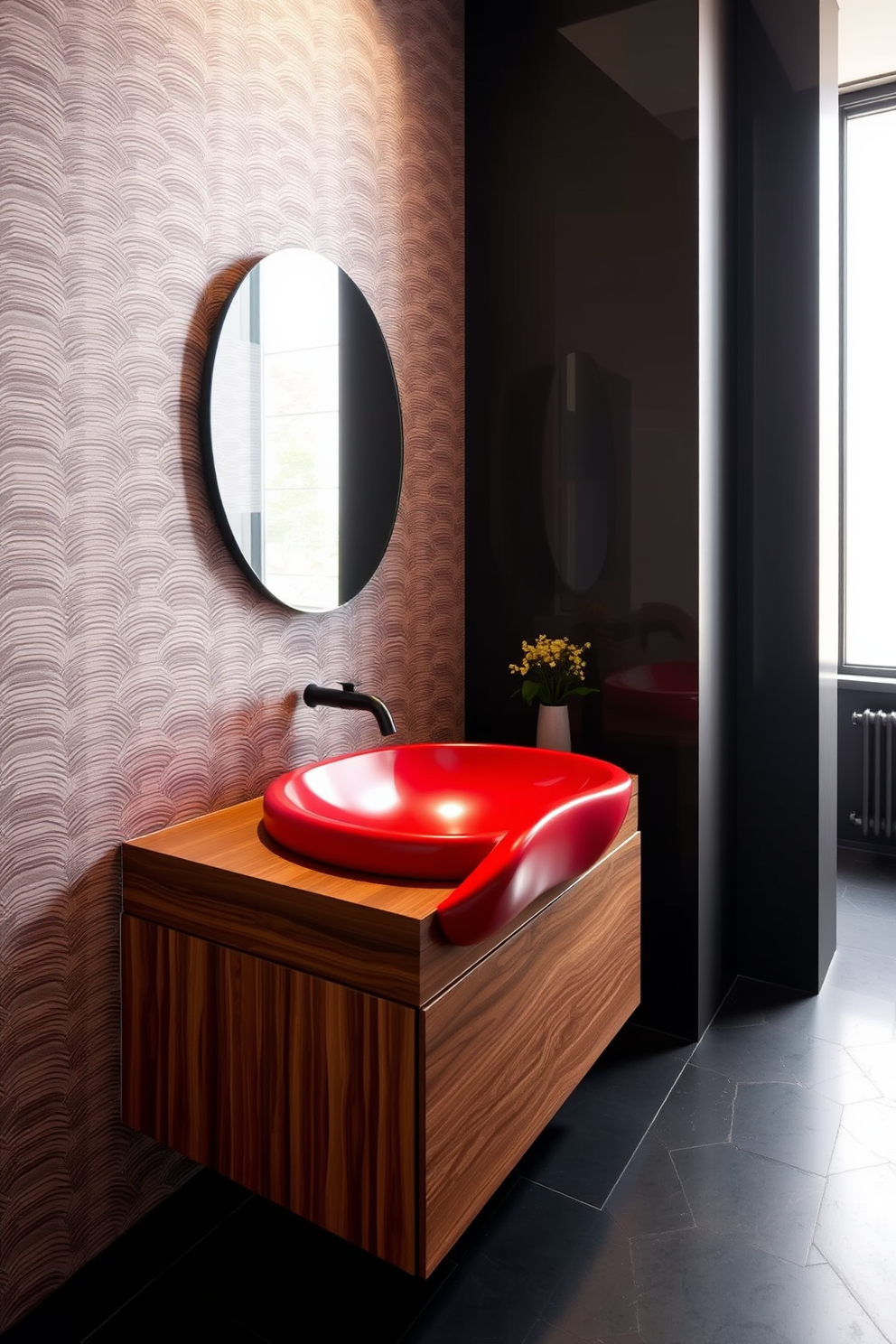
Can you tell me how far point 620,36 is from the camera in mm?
2080

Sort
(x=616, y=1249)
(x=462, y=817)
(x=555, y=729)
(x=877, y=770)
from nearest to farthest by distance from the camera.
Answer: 1. (x=616, y=1249)
2. (x=462, y=817)
3. (x=555, y=729)
4. (x=877, y=770)

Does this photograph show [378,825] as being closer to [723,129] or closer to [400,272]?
[400,272]

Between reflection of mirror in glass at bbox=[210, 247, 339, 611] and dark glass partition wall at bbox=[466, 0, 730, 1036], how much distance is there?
61cm

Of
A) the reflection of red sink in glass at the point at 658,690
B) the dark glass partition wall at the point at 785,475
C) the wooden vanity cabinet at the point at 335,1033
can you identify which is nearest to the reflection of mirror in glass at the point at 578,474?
the reflection of red sink in glass at the point at 658,690

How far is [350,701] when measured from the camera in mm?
1723

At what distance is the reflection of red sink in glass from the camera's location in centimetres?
208

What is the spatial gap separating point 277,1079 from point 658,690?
123cm

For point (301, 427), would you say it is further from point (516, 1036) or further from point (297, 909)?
point (516, 1036)

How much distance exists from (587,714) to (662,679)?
215 millimetres

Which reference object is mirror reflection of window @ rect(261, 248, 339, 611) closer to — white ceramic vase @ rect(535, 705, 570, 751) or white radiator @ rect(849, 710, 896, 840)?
white ceramic vase @ rect(535, 705, 570, 751)

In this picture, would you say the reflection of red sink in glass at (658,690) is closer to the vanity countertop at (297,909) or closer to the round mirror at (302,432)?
the round mirror at (302,432)

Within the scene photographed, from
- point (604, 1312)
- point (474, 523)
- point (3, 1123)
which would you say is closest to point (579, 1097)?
point (604, 1312)

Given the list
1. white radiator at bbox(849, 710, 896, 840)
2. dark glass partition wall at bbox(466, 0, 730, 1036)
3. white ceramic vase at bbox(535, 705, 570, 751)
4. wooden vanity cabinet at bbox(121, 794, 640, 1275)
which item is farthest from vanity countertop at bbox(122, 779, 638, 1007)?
white radiator at bbox(849, 710, 896, 840)

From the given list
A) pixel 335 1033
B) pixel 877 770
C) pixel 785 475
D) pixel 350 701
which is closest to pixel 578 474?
pixel 785 475
